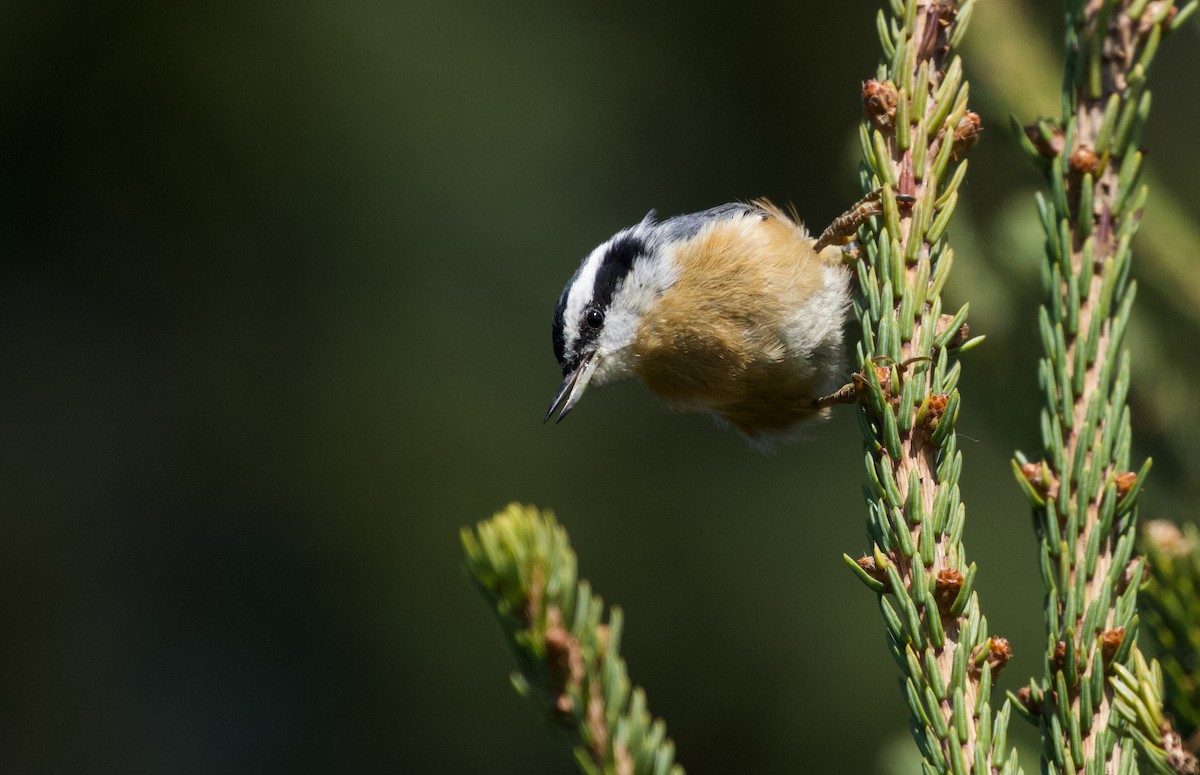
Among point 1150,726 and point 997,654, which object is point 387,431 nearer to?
point 997,654

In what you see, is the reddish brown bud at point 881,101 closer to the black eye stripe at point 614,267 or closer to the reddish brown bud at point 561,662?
the reddish brown bud at point 561,662

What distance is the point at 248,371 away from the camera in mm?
4117

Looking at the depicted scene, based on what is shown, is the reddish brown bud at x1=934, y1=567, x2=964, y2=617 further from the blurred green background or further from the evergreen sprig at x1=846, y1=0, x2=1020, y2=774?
the blurred green background

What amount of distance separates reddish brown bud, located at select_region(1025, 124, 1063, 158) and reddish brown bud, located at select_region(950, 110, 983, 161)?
0.20 m

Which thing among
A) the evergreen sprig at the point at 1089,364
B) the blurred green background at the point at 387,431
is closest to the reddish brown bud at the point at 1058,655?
the evergreen sprig at the point at 1089,364

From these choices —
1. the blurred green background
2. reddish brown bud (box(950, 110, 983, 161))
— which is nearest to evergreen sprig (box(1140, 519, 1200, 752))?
reddish brown bud (box(950, 110, 983, 161))

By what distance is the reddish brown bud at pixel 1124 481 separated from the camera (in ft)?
3.16

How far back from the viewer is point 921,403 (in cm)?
108

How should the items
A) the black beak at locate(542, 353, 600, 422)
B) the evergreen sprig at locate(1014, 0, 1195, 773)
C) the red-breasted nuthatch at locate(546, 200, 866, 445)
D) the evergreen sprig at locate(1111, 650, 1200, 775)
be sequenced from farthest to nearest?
the black beak at locate(542, 353, 600, 422)
the red-breasted nuthatch at locate(546, 200, 866, 445)
the evergreen sprig at locate(1014, 0, 1195, 773)
the evergreen sprig at locate(1111, 650, 1200, 775)

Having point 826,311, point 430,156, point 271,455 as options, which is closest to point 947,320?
point 826,311

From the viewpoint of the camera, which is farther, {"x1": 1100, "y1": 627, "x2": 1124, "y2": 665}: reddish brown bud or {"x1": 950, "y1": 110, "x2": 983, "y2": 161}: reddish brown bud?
{"x1": 950, "y1": 110, "x2": 983, "y2": 161}: reddish brown bud

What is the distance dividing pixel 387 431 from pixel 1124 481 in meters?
3.22

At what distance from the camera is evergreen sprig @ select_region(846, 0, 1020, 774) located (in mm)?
955

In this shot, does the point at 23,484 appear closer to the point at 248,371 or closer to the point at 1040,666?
the point at 248,371
